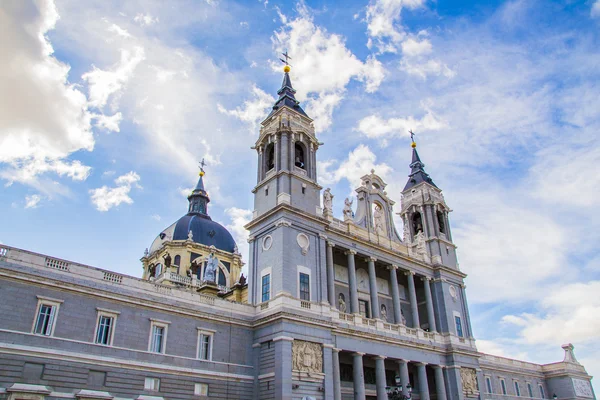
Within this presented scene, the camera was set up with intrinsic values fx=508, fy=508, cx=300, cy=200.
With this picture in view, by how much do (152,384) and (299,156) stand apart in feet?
66.7

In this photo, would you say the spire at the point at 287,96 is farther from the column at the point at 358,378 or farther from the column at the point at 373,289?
the column at the point at 358,378

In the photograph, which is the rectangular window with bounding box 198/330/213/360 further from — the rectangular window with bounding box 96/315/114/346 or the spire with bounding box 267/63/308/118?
the spire with bounding box 267/63/308/118

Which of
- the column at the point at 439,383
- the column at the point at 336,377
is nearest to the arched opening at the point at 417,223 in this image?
the column at the point at 439,383

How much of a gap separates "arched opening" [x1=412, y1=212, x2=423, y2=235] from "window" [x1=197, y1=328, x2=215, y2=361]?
26.5 meters

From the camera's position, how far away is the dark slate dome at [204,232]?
220 feet

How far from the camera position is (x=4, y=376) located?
901 inches

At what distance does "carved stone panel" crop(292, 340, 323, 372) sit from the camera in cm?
3084

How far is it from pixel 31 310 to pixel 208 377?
408 inches

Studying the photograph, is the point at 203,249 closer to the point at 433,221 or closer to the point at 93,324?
the point at 433,221

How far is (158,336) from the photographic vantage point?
2873 centimetres

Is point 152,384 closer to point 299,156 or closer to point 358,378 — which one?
point 358,378

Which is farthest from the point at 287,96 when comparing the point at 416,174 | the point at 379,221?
the point at 416,174

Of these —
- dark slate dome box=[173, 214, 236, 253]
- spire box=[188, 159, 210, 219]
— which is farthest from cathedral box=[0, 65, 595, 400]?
spire box=[188, 159, 210, 219]

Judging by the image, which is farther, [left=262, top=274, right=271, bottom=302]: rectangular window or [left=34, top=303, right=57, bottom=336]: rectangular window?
[left=262, top=274, right=271, bottom=302]: rectangular window
